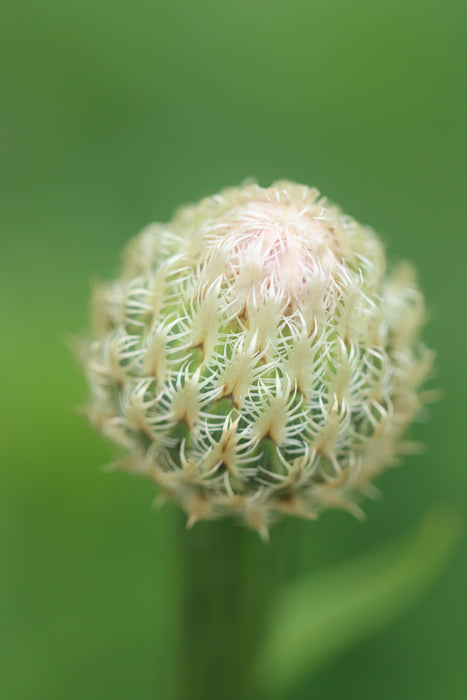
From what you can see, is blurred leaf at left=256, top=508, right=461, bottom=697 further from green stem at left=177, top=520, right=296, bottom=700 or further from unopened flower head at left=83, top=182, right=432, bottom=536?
unopened flower head at left=83, top=182, right=432, bottom=536

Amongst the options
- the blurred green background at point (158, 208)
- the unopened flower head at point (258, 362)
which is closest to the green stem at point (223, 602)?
the unopened flower head at point (258, 362)

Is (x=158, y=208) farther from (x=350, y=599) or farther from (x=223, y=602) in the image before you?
(x=223, y=602)

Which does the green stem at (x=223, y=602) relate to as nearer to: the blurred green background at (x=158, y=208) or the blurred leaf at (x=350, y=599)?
the blurred leaf at (x=350, y=599)

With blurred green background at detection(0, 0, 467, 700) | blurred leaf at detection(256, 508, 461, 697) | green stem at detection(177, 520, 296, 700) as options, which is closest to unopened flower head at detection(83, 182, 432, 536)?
green stem at detection(177, 520, 296, 700)

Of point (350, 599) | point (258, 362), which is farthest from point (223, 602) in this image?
point (258, 362)

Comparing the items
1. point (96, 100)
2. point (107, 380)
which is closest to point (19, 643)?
point (107, 380)

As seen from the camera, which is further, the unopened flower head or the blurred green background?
the blurred green background

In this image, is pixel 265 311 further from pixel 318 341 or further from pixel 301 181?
pixel 301 181
